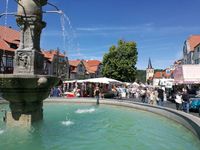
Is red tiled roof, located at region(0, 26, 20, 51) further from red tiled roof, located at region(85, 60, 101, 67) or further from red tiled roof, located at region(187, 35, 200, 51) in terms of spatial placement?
red tiled roof, located at region(85, 60, 101, 67)

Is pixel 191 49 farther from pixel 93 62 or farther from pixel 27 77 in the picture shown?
pixel 27 77

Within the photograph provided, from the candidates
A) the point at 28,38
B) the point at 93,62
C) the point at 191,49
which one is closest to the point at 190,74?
the point at 28,38

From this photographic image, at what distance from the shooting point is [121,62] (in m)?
69.8

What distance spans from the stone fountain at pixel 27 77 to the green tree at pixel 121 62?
188 feet

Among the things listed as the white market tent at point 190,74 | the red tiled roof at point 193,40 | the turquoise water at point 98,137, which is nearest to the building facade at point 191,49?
the red tiled roof at point 193,40

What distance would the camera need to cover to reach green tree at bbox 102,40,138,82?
6962 cm

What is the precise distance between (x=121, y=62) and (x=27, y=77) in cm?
5915

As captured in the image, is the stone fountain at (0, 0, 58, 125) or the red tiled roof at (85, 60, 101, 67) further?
the red tiled roof at (85, 60, 101, 67)

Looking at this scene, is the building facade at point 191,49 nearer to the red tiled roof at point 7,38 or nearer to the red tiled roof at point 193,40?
the red tiled roof at point 193,40

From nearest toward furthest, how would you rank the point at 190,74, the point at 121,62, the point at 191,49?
the point at 190,74
the point at 121,62
the point at 191,49

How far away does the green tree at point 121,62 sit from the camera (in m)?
69.6

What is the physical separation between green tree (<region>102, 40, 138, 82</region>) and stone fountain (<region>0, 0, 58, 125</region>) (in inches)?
2255

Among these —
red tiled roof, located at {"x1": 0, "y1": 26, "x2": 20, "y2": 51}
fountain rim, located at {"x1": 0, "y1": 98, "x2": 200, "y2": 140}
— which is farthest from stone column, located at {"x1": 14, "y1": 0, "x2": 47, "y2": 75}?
red tiled roof, located at {"x1": 0, "y1": 26, "x2": 20, "y2": 51}

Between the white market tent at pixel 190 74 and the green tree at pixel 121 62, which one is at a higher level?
the green tree at pixel 121 62
